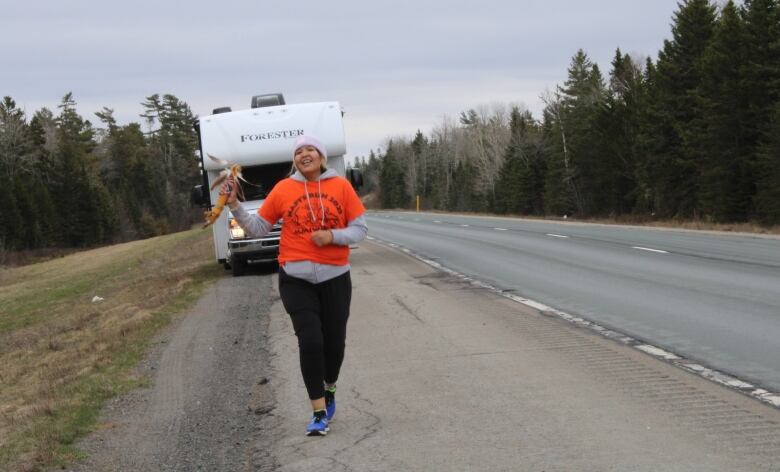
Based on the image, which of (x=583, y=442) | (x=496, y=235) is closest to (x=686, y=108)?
(x=496, y=235)

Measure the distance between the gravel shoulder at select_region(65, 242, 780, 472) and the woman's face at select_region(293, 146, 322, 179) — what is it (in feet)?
5.81

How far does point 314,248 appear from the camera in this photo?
17.4 feet

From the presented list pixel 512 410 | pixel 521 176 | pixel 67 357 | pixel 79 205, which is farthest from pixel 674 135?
pixel 79 205

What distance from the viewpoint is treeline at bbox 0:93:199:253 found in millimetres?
81875

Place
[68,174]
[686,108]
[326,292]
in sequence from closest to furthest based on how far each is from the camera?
[326,292] → [686,108] → [68,174]

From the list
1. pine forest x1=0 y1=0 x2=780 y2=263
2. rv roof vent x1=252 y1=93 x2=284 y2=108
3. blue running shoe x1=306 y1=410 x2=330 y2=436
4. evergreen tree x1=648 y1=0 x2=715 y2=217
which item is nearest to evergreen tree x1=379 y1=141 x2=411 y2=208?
pine forest x1=0 y1=0 x2=780 y2=263

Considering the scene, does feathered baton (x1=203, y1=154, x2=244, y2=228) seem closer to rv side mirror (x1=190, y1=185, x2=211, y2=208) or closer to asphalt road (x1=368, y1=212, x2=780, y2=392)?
asphalt road (x1=368, y1=212, x2=780, y2=392)

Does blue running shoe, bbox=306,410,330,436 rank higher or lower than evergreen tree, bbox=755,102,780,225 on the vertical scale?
lower

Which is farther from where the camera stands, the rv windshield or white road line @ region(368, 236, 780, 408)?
the rv windshield

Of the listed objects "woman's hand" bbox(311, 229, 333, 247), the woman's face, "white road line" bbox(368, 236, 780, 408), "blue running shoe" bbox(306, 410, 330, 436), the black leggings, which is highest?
the woman's face

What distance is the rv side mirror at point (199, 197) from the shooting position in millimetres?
15852

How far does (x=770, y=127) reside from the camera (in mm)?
34156

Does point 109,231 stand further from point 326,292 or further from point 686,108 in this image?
point 326,292

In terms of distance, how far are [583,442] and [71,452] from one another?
3.36 m
